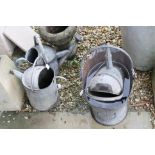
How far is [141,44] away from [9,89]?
1.41 m

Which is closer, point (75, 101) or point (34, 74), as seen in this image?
point (34, 74)

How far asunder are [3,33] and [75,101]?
1.19 m

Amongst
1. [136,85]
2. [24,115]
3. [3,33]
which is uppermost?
[3,33]

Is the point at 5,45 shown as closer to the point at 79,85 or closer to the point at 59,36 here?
the point at 59,36

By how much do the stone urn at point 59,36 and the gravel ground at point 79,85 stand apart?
0.82 feet

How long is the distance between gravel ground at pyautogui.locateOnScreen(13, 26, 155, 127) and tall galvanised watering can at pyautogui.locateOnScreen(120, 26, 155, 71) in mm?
174

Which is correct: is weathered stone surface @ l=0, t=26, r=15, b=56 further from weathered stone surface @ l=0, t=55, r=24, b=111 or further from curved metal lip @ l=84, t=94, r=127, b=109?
curved metal lip @ l=84, t=94, r=127, b=109

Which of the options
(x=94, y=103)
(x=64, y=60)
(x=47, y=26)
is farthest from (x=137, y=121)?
(x=47, y=26)

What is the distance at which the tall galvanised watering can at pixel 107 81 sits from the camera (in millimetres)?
3121

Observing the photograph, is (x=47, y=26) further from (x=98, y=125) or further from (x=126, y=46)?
(x=98, y=125)

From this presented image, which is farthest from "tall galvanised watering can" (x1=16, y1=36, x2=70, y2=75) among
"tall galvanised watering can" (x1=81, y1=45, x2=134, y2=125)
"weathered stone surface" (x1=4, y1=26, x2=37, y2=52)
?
"tall galvanised watering can" (x1=81, y1=45, x2=134, y2=125)

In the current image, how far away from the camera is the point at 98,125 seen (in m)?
3.57

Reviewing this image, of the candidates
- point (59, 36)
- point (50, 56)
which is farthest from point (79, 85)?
point (59, 36)

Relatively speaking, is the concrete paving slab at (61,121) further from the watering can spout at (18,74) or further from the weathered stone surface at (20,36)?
the weathered stone surface at (20,36)
